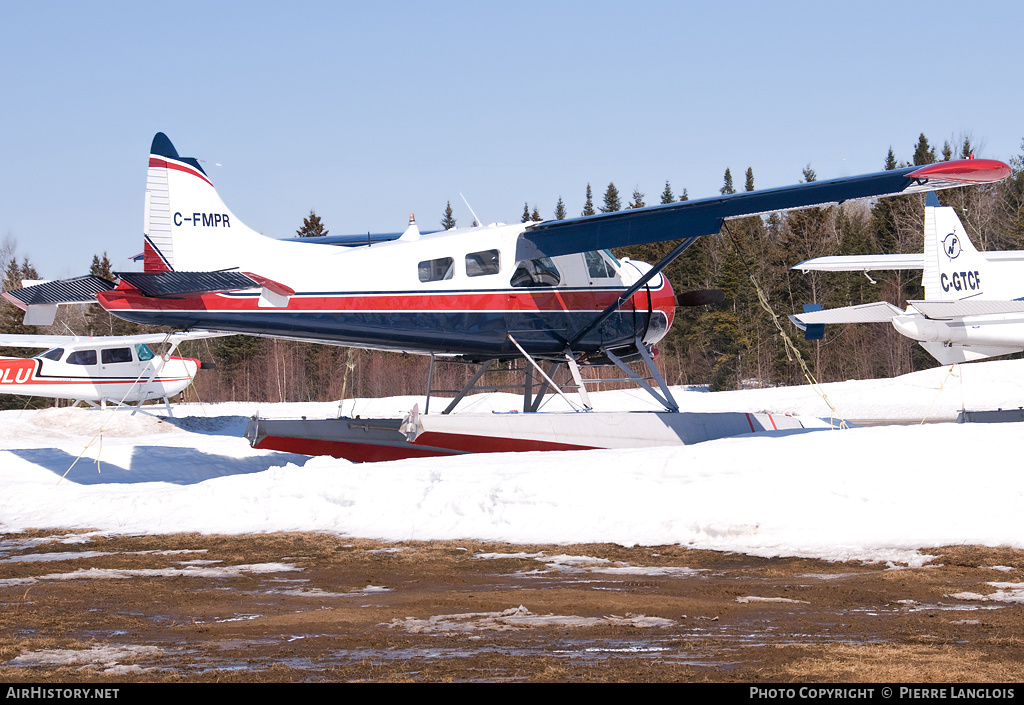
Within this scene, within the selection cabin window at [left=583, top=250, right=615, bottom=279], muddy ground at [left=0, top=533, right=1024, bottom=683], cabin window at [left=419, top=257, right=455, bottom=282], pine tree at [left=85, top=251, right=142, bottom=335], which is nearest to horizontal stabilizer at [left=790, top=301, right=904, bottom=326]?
cabin window at [left=583, top=250, right=615, bottom=279]

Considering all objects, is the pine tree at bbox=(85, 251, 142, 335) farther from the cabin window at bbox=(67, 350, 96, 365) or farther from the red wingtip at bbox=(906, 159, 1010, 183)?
the red wingtip at bbox=(906, 159, 1010, 183)

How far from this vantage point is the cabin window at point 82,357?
28600 millimetres

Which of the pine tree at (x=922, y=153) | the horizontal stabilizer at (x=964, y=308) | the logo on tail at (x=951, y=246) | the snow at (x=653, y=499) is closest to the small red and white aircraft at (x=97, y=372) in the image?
the snow at (x=653, y=499)

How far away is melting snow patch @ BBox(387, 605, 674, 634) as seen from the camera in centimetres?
523

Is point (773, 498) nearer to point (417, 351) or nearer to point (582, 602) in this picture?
point (582, 602)

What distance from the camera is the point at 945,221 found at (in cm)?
2100

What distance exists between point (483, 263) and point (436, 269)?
0.76 metres

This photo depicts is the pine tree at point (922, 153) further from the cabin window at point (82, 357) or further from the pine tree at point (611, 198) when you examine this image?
the cabin window at point (82, 357)

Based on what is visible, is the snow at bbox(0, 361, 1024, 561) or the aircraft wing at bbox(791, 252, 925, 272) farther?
the aircraft wing at bbox(791, 252, 925, 272)

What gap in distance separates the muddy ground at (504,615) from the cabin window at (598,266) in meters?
7.14

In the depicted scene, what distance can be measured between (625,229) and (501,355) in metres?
2.84

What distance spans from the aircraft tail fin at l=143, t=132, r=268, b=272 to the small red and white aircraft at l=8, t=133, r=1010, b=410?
0.01m

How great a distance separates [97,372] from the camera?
94.1 ft

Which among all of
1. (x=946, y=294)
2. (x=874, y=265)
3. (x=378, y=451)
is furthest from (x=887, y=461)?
(x=874, y=265)
